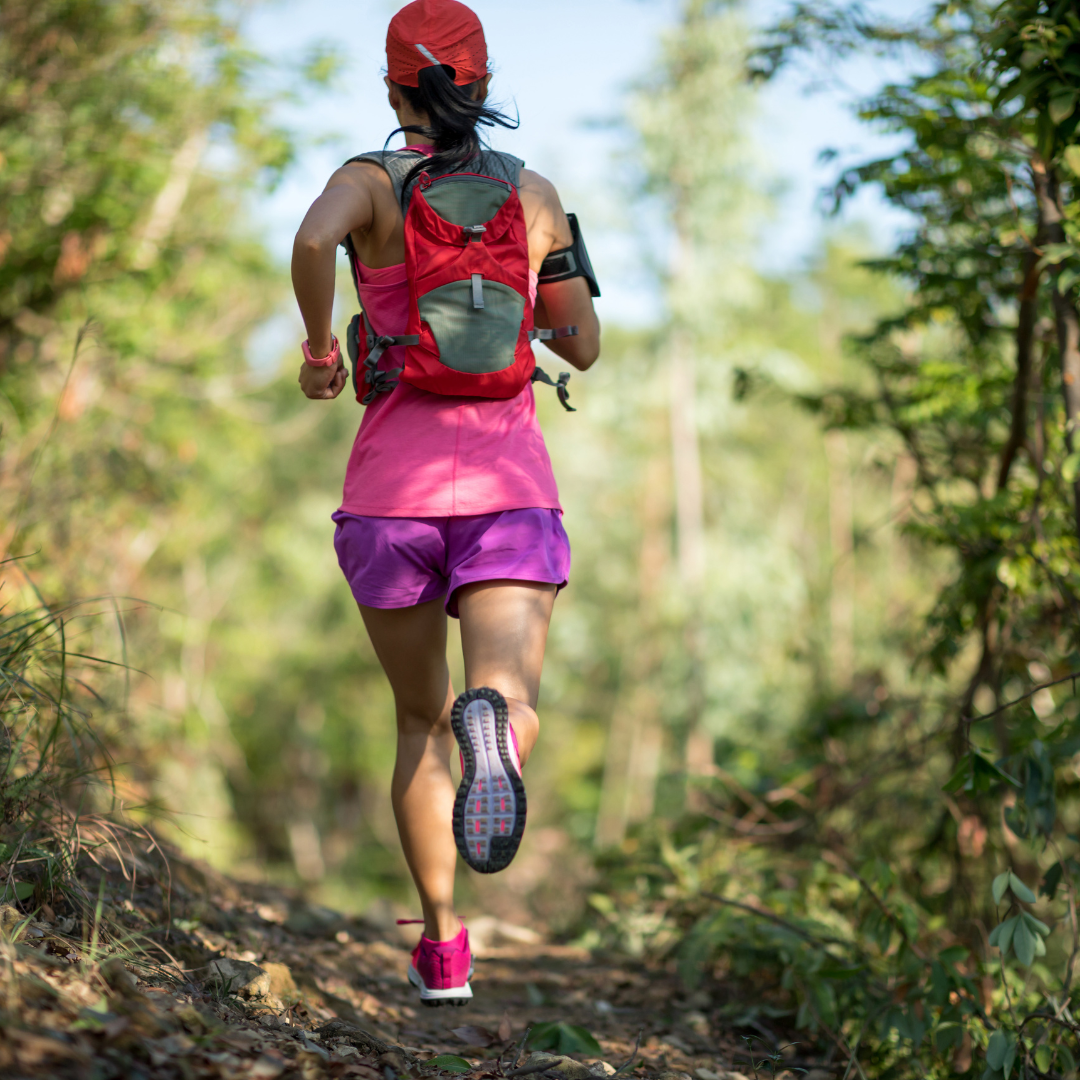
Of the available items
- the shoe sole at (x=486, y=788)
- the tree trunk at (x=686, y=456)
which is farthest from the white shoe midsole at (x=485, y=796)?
the tree trunk at (x=686, y=456)

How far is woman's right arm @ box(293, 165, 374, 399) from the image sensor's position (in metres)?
1.95

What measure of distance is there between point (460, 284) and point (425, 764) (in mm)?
1087

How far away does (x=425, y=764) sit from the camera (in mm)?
2330

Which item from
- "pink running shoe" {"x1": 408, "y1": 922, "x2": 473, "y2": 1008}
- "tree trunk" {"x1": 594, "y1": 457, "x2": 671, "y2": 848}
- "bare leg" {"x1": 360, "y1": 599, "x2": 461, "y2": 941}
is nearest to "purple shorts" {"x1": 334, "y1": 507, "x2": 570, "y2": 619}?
"bare leg" {"x1": 360, "y1": 599, "x2": 461, "y2": 941}

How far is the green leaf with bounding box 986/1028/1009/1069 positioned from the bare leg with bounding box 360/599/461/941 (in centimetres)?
117

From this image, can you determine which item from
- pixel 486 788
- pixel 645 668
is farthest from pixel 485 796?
pixel 645 668

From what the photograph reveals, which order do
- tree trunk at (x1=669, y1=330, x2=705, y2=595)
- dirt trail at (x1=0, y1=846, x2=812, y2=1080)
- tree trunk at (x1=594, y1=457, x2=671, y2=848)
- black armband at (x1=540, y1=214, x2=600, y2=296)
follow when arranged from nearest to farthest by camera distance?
dirt trail at (x1=0, y1=846, x2=812, y2=1080)
black armband at (x1=540, y1=214, x2=600, y2=296)
tree trunk at (x1=669, y1=330, x2=705, y2=595)
tree trunk at (x1=594, y1=457, x2=671, y2=848)

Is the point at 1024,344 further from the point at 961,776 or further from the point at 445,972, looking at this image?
the point at 445,972

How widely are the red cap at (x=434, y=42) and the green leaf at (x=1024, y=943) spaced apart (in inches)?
84.0

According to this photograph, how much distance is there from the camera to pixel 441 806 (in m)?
2.31

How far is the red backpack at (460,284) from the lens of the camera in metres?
2.07

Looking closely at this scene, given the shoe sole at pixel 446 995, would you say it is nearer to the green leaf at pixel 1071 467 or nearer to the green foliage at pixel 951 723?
the green foliage at pixel 951 723

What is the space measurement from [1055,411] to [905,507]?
1.96 feet

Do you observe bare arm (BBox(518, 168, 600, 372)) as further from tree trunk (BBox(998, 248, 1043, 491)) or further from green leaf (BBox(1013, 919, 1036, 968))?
green leaf (BBox(1013, 919, 1036, 968))
